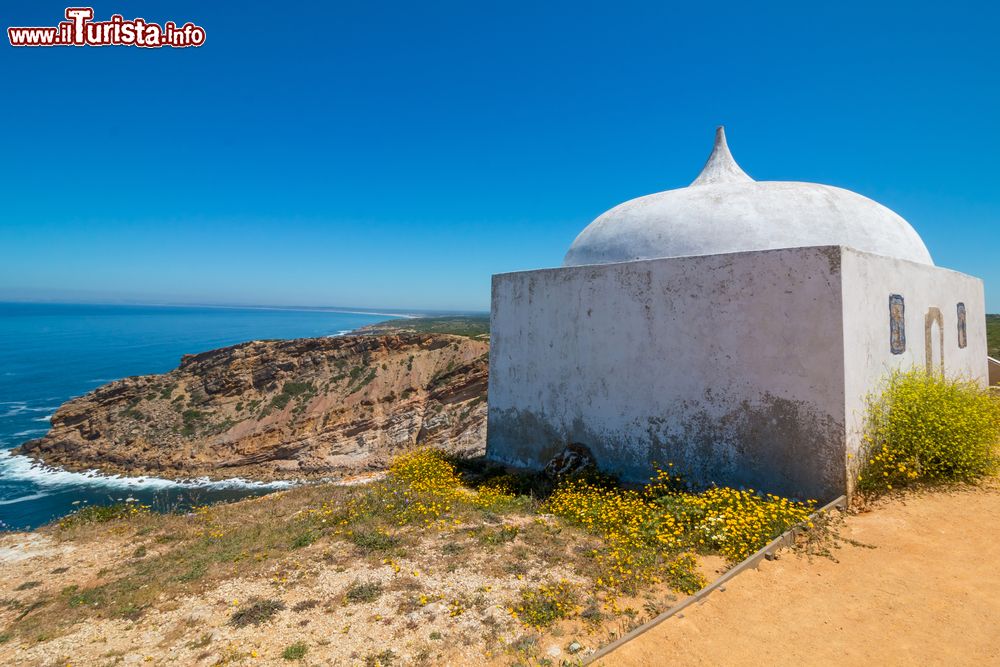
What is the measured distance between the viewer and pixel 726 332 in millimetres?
6391

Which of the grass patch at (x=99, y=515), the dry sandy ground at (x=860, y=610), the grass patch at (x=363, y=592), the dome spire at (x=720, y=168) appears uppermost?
the dome spire at (x=720, y=168)

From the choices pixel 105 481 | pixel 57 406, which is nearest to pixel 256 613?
pixel 105 481

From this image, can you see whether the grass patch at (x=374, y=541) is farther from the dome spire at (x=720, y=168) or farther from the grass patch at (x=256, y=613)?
the dome spire at (x=720, y=168)

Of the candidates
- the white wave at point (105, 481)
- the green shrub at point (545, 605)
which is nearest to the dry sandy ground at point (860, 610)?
A: the green shrub at point (545, 605)

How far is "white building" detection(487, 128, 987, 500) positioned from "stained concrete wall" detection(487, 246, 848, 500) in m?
0.02

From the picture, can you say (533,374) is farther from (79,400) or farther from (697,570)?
(79,400)

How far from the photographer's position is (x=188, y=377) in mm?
32594

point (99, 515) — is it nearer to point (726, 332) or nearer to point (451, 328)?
point (726, 332)

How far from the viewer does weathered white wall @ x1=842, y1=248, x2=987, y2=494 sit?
576 centimetres

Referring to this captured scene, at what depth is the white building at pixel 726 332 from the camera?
5836 mm

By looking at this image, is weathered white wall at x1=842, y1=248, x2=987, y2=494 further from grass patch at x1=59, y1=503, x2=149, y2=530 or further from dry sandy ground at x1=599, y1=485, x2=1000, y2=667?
grass patch at x1=59, y1=503, x2=149, y2=530

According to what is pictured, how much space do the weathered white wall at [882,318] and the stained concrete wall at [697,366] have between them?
302mm

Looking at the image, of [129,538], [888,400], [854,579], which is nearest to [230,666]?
[129,538]

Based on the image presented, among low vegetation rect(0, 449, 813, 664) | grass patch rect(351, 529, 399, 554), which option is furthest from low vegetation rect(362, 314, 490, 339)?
grass patch rect(351, 529, 399, 554)
